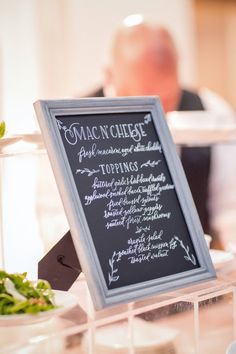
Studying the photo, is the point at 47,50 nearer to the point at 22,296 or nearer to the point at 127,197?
the point at 127,197

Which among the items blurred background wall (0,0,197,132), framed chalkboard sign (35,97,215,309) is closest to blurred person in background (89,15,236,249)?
framed chalkboard sign (35,97,215,309)

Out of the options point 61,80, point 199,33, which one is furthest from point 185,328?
point 199,33

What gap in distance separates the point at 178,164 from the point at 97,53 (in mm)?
4580

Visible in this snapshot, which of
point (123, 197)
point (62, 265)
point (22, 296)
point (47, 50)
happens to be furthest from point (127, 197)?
point (47, 50)

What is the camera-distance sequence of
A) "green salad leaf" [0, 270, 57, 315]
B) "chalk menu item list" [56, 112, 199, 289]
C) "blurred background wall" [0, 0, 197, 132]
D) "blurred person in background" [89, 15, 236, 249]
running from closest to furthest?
"green salad leaf" [0, 270, 57, 315]
"chalk menu item list" [56, 112, 199, 289]
"blurred person in background" [89, 15, 236, 249]
"blurred background wall" [0, 0, 197, 132]

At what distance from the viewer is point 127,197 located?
3.84 feet

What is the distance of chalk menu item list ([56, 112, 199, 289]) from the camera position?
1.10 meters

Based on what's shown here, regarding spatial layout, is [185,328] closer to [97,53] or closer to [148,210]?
[148,210]

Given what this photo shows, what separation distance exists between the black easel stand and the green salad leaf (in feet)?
→ 0.38

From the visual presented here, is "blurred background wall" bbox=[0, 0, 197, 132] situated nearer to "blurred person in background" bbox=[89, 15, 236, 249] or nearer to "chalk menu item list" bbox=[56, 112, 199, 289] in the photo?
"blurred person in background" bbox=[89, 15, 236, 249]

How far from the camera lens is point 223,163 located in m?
3.32

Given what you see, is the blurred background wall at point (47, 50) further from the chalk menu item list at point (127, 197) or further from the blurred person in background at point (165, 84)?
the chalk menu item list at point (127, 197)

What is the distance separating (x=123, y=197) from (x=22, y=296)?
0.83ft

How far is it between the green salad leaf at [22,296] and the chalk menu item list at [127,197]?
0.10 meters
